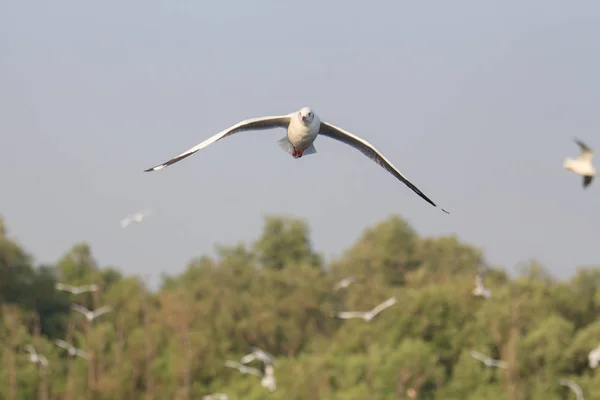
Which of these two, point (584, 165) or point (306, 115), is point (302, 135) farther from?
point (584, 165)

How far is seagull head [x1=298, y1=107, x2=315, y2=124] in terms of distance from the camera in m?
11.0

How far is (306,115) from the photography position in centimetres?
1098

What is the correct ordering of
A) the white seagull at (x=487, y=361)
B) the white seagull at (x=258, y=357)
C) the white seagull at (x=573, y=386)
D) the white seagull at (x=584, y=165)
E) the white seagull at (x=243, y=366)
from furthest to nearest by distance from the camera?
1. the white seagull at (x=243, y=366)
2. the white seagull at (x=258, y=357)
3. the white seagull at (x=487, y=361)
4. the white seagull at (x=573, y=386)
5. the white seagull at (x=584, y=165)

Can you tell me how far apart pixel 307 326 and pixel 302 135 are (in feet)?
142

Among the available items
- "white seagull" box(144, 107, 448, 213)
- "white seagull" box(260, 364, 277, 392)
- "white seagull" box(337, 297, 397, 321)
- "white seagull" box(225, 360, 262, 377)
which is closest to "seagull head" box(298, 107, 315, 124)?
"white seagull" box(144, 107, 448, 213)

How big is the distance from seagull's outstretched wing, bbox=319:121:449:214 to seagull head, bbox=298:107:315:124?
552 millimetres

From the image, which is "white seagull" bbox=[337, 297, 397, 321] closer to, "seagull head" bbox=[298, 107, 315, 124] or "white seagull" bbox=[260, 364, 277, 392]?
"white seagull" bbox=[260, 364, 277, 392]

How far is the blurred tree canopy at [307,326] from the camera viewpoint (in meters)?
41.1

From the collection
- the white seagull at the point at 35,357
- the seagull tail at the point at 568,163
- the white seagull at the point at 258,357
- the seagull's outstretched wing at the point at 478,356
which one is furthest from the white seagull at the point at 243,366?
the seagull tail at the point at 568,163

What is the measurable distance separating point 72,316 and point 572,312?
26.0 metres

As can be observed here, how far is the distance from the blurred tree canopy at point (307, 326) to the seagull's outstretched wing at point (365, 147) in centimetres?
2746

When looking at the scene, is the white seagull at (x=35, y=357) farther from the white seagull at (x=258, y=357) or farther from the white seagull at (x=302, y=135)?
the white seagull at (x=302, y=135)

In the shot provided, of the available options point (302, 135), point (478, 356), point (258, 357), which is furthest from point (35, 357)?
point (302, 135)

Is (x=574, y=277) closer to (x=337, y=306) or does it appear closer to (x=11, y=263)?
(x=337, y=306)
